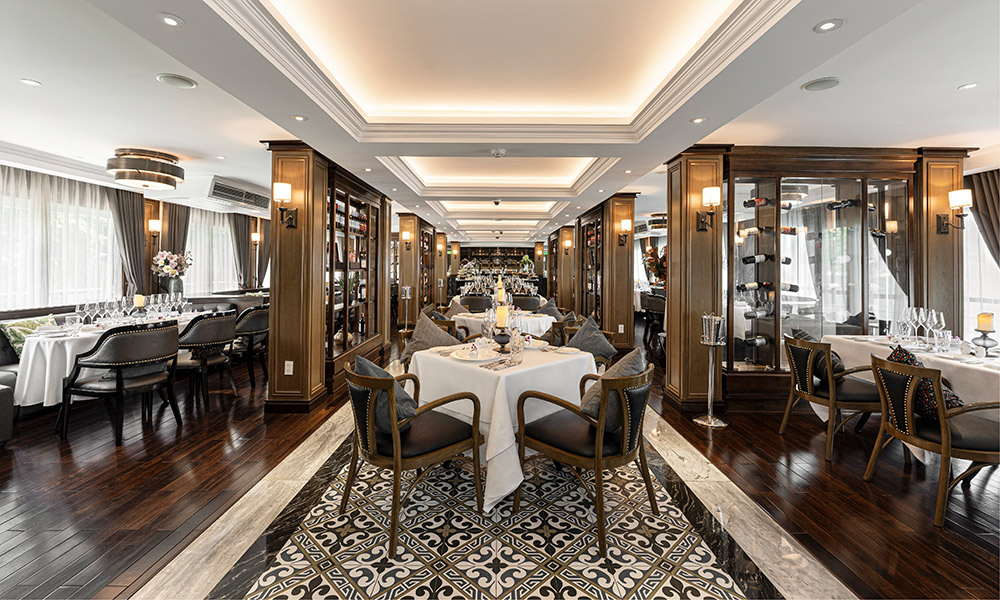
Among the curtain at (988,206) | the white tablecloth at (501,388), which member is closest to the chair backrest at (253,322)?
the white tablecloth at (501,388)

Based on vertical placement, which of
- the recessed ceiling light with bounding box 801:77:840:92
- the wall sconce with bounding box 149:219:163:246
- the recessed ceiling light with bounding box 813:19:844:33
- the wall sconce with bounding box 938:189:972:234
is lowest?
the wall sconce with bounding box 938:189:972:234

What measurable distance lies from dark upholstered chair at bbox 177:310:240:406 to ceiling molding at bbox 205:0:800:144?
2666 millimetres

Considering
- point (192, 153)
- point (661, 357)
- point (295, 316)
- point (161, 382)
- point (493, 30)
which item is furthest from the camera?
point (661, 357)

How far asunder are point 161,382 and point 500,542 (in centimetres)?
356

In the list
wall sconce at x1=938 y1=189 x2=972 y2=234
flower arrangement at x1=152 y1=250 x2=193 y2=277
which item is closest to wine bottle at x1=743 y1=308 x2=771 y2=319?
wall sconce at x1=938 y1=189 x2=972 y2=234

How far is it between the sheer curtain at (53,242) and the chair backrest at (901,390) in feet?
31.4

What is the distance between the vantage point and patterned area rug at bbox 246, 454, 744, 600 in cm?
204

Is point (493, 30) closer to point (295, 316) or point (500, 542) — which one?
point (500, 542)

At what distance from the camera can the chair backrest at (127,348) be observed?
373 centimetres

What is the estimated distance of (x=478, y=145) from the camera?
4207 mm

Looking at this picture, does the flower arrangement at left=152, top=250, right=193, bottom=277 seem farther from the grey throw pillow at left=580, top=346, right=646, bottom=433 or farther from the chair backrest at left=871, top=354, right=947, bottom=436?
the chair backrest at left=871, top=354, right=947, bottom=436

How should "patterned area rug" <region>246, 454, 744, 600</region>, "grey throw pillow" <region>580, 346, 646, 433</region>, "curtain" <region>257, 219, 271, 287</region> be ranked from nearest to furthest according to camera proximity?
"patterned area rug" <region>246, 454, 744, 600</region> → "grey throw pillow" <region>580, 346, 646, 433</region> → "curtain" <region>257, 219, 271, 287</region>

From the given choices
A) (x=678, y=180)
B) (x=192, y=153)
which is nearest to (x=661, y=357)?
(x=678, y=180)

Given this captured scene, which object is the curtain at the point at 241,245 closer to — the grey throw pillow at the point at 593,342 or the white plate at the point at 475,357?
the white plate at the point at 475,357
